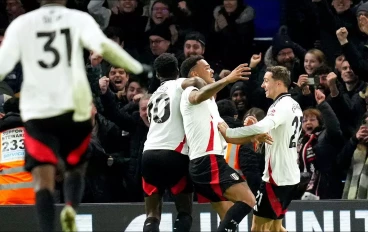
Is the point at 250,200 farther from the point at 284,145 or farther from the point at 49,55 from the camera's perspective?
the point at 49,55

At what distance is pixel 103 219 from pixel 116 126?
1.30 m

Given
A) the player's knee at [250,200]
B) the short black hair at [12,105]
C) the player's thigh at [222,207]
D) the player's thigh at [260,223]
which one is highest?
the short black hair at [12,105]

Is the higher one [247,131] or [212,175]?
[247,131]

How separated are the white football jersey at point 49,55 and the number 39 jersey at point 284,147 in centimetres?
320

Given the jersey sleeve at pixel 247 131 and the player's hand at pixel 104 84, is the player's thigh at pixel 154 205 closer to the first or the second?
the jersey sleeve at pixel 247 131

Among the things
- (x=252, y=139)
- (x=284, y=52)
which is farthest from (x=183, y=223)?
(x=284, y=52)

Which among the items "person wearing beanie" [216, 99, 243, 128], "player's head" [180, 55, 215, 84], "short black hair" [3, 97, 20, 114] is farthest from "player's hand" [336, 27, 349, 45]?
"short black hair" [3, 97, 20, 114]

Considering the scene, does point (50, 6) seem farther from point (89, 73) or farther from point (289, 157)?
point (89, 73)

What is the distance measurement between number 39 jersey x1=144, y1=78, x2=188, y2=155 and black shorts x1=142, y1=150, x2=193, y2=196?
0.07m

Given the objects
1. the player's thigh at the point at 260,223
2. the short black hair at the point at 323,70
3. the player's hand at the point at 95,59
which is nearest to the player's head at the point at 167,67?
the player's thigh at the point at 260,223

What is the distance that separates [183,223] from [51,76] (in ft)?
9.69

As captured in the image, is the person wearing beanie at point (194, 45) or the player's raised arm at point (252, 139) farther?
the person wearing beanie at point (194, 45)

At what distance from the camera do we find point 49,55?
7.96 meters

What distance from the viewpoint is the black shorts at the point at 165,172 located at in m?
10.4
